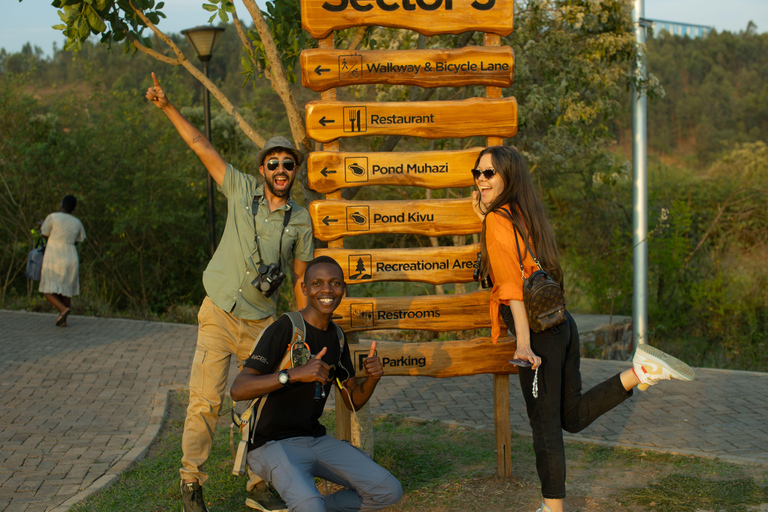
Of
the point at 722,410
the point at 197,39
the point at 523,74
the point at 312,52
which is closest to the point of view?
the point at 312,52

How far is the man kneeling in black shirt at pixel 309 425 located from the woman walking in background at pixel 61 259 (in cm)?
845

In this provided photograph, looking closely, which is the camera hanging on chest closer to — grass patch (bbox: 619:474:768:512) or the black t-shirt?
the black t-shirt

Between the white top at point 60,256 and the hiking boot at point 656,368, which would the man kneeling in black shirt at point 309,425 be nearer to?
the hiking boot at point 656,368

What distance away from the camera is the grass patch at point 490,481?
14.5 ft

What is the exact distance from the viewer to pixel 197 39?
11.7 metres

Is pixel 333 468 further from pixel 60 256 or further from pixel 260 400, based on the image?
pixel 60 256

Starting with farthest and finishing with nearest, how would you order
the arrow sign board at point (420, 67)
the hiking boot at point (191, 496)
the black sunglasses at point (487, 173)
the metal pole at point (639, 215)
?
the metal pole at point (639, 215)
the arrow sign board at point (420, 67)
the hiking boot at point (191, 496)
the black sunglasses at point (487, 173)

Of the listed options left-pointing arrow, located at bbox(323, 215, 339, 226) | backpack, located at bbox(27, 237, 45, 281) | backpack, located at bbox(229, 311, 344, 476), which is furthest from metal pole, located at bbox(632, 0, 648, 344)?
backpack, located at bbox(27, 237, 45, 281)

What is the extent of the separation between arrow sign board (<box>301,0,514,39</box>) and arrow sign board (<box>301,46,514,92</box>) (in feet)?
0.49

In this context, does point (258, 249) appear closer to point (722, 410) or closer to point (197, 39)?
point (722, 410)

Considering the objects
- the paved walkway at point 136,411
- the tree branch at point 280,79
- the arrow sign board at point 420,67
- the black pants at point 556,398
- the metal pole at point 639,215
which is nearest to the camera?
the black pants at point 556,398

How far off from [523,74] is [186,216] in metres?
7.19

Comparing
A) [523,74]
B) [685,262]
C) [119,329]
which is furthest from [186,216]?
[685,262]

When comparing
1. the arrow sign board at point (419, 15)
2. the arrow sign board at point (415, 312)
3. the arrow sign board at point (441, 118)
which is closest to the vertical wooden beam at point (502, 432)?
the arrow sign board at point (415, 312)
